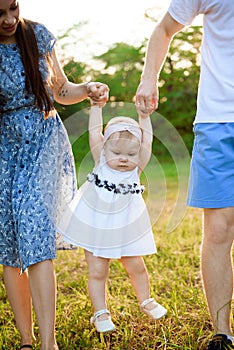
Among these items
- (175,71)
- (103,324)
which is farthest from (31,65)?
(175,71)

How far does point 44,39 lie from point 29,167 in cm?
57

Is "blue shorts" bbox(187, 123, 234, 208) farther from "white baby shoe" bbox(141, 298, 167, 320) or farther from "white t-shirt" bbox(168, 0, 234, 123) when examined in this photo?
"white baby shoe" bbox(141, 298, 167, 320)

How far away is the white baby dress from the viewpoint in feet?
8.65

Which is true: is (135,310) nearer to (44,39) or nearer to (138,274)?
(138,274)

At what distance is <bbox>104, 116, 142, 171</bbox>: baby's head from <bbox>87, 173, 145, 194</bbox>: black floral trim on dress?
0.07m

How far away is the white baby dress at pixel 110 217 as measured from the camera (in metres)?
2.64

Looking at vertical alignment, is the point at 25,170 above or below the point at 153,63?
below

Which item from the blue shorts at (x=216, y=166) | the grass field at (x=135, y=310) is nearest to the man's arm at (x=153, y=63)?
the blue shorts at (x=216, y=166)

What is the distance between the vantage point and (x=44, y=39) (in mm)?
2848

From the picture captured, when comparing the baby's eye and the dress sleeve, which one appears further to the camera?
the dress sleeve

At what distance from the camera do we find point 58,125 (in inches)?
114

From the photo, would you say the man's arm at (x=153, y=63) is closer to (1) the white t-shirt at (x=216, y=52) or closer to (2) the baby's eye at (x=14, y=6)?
(1) the white t-shirt at (x=216, y=52)

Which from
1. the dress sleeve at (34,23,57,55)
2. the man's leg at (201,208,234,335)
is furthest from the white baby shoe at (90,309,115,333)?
the dress sleeve at (34,23,57,55)

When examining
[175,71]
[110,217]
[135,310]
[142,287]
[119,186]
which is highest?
[119,186]
